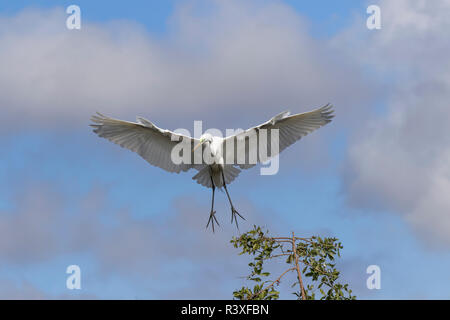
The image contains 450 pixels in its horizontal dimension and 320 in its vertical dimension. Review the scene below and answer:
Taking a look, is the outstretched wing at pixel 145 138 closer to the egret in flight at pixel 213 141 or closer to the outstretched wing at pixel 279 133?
the egret in flight at pixel 213 141

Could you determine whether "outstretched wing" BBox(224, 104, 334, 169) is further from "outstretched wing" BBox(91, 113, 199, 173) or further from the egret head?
"outstretched wing" BBox(91, 113, 199, 173)

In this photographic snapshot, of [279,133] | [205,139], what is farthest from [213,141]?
[279,133]

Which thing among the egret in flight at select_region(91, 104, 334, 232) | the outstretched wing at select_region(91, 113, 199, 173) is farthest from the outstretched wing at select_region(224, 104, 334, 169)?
the outstretched wing at select_region(91, 113, 199, 173)

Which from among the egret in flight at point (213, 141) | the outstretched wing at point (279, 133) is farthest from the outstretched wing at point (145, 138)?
the outstretched wing at point (279, 133)

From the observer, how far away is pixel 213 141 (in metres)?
12.1

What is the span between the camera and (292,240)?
7395 mm

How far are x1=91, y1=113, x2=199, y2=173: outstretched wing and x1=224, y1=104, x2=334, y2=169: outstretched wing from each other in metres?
→ 0.96

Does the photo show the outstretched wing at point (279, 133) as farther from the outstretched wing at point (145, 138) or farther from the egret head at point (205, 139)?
the outstretched wing at point (145, 138)

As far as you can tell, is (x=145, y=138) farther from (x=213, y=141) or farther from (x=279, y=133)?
(x=279, y=133)

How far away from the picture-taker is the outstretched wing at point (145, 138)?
11336 millimetres

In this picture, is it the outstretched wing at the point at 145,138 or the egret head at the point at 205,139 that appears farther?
the egret head at the point at 205,139
